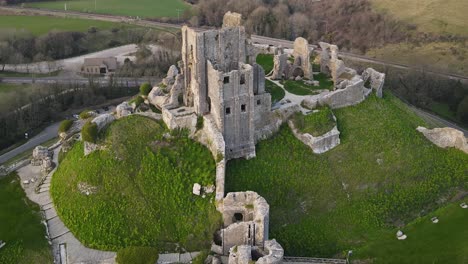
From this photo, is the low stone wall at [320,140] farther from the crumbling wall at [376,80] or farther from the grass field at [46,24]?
the grass field at [46,24]

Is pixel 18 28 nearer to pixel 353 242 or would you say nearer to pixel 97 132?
pixel 97 132

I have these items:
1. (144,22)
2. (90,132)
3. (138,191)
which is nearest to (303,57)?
(90,132)

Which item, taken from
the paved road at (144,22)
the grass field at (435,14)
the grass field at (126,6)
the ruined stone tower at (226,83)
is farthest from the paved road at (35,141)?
the grass field at (435,14)

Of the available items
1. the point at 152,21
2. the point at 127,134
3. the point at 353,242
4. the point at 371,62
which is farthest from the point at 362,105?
the point at 152,21

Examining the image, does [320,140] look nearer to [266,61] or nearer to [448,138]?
[448,138]

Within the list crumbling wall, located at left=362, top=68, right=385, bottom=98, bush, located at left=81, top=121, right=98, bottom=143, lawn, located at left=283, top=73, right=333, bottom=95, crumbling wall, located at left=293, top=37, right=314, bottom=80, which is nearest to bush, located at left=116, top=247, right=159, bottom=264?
bush, located at left=81, top=121, right=98, bottom=143
